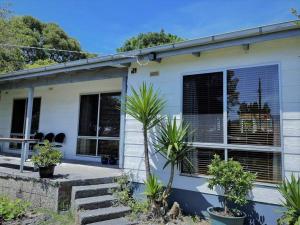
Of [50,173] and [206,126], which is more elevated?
[206,126]

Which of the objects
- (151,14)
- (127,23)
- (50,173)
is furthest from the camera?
(127,23)

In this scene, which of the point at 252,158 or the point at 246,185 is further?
the point at 252,158

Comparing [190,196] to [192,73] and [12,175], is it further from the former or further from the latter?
[12,175]

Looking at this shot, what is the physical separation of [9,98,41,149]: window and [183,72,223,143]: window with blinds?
25.5 ft

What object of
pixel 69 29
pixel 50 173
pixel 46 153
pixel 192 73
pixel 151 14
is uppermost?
pixel 69 29

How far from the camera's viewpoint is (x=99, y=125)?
32.0ft

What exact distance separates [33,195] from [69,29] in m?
23.4

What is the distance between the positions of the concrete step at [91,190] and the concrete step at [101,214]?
1.66 feet

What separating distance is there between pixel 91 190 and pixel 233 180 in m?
2.94

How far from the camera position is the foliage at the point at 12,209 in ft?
18.1

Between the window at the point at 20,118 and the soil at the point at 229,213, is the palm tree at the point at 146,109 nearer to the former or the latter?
the soil at the point at 229,213

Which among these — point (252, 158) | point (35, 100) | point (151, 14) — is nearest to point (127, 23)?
point (151, 14)

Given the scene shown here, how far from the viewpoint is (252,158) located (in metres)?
5.22

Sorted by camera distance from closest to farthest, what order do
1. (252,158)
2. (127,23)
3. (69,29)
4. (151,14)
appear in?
(252,158) < (151,14) < (127,23) < (69,29)
